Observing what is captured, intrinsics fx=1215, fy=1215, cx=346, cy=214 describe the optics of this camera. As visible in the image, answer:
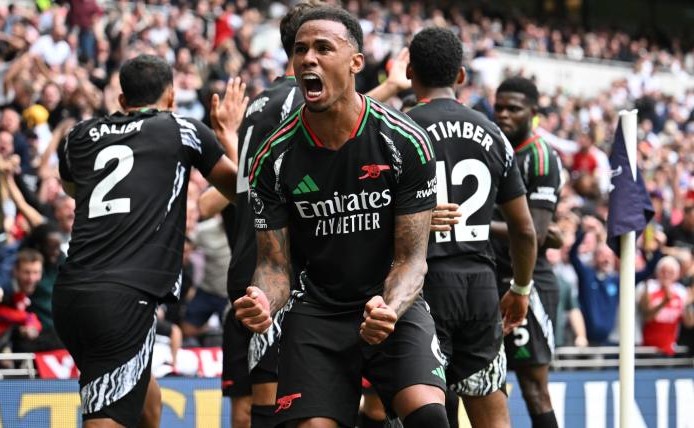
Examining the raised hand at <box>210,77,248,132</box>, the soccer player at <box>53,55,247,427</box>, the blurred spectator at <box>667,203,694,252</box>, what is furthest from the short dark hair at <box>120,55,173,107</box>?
the blurred spectator at <box>667,203,694,252</box>

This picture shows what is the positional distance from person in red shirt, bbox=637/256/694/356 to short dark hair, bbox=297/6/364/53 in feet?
28.1

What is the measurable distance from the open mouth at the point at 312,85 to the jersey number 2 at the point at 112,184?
188 centimetres

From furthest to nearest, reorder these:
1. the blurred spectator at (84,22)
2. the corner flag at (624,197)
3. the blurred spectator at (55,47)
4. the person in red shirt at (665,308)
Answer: the blurred spectator at (84,22)
the blurred spectator at (55,47)
the person in red shirt at (665,308)
the corner flag at (624,197)

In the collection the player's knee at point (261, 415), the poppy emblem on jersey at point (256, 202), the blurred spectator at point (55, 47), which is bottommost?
the player's knee at point (261, 415)

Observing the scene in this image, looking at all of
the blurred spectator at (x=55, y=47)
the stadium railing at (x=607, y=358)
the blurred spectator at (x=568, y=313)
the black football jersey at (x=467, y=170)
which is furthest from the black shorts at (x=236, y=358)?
the blurred spectator at (x=55, y=47)

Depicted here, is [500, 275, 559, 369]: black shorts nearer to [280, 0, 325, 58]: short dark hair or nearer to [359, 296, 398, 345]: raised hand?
[280, 0, 325, 58]: short dark hair

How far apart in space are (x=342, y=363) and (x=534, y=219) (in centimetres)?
302

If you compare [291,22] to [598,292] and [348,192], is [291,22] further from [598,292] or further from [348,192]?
[598,292]

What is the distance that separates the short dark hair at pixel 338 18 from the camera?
222 inches

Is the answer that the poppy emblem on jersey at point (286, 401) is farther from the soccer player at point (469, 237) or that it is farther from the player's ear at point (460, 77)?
the player's ear at point (460, 77)

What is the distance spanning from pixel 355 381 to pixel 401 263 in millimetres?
595

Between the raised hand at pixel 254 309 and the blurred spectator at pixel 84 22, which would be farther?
the blurred spectator at pixel 84 22

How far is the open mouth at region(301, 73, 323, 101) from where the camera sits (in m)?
5.52

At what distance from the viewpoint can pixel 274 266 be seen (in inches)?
226
